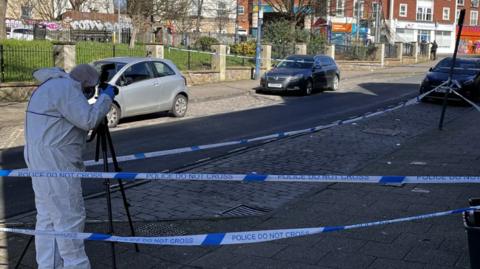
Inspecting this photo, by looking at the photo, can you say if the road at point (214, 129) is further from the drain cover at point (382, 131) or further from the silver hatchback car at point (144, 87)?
the drain cover at point (382, 131)

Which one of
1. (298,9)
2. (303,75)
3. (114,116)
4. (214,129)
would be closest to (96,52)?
(303,75)

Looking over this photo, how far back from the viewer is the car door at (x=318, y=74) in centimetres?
2342

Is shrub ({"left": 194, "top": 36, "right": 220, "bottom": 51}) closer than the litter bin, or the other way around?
the litter bin

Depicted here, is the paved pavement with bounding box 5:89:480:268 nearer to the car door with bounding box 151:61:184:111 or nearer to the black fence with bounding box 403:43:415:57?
the car door with bounding box 151:61:184:111

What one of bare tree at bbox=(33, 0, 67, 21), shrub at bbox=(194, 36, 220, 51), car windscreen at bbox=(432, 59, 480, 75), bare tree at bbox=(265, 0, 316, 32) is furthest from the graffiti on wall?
car windscreen at bbox=(432, 59, 480, 75)

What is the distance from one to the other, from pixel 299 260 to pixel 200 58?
2502cm

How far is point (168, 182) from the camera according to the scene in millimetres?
8195

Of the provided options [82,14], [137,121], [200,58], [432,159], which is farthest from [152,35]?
[432,159]

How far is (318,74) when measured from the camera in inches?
932

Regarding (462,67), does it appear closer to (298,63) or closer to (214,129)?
(298,63)

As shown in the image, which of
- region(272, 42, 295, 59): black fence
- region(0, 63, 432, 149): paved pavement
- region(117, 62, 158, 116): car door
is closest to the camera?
Answer: region(0, 63, 432, 149): paved pavement

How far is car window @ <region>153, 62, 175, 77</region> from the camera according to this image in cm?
1532

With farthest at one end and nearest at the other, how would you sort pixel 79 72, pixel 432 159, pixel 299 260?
pixel 432 159
pixel 299 260
pixel 79 72

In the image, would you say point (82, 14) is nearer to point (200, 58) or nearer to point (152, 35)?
point (152, 35)
